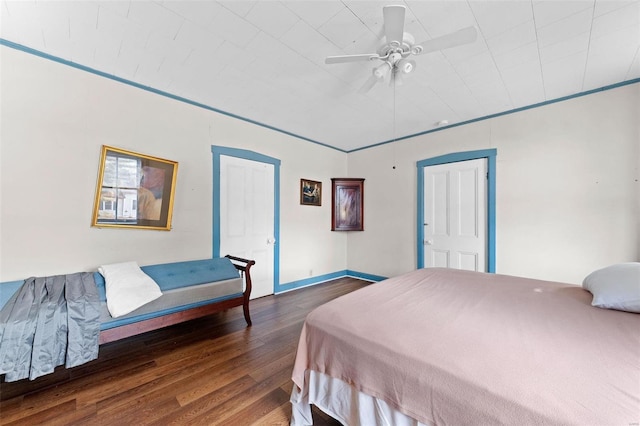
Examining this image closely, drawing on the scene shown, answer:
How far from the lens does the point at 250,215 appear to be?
3.69m

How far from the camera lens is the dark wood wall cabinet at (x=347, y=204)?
4.91 m

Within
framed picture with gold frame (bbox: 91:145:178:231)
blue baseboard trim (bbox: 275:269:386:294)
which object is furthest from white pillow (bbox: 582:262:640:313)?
framed picture with gold frame (bbox: 91:145:178:231)

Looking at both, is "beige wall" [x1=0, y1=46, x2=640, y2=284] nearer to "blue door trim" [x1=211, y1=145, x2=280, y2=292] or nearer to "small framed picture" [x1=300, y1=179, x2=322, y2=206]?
"blue door trim" [x1=211, y1=145, x2=280, y2=292]

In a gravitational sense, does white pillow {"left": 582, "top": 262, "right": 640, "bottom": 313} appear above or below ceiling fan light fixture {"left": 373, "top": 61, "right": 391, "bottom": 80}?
below

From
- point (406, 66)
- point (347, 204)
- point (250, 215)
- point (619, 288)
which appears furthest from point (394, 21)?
point (347, 204)

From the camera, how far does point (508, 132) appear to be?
3295mm

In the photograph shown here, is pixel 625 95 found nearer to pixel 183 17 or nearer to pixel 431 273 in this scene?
pixel 431 273

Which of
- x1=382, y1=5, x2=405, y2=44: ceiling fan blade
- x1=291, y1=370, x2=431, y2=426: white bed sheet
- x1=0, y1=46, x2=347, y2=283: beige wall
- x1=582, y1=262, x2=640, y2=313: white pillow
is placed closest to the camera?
x1=291, y1=370, x2=431, y2=426: white bed sheet

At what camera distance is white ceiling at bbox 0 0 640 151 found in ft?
5.62

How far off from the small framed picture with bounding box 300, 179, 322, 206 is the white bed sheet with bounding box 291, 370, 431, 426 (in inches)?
A: 129

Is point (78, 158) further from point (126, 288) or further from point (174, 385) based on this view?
point (174, 385)

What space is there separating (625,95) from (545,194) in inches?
46.8

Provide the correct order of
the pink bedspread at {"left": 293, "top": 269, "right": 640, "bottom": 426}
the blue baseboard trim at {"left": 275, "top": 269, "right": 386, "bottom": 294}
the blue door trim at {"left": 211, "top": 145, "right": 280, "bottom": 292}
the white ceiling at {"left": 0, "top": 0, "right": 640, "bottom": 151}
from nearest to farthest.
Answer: the pink bedspread at {"left": 293, "top": 269, "right": 640, "bottom": 426}
the white ceiling at {"left": 0, "top": 0, "right": 640, "bottom": 151}
the blue door trim at {"left": 211, "top": 145, "right": 280, "bottom": 292}
the blue baseboard trim at {"left": 275, "top": 269, "right": 386, "bottom": 294}

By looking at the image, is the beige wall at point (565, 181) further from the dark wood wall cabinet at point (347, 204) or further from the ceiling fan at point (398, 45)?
the ceiling fan at point (398, 45)
